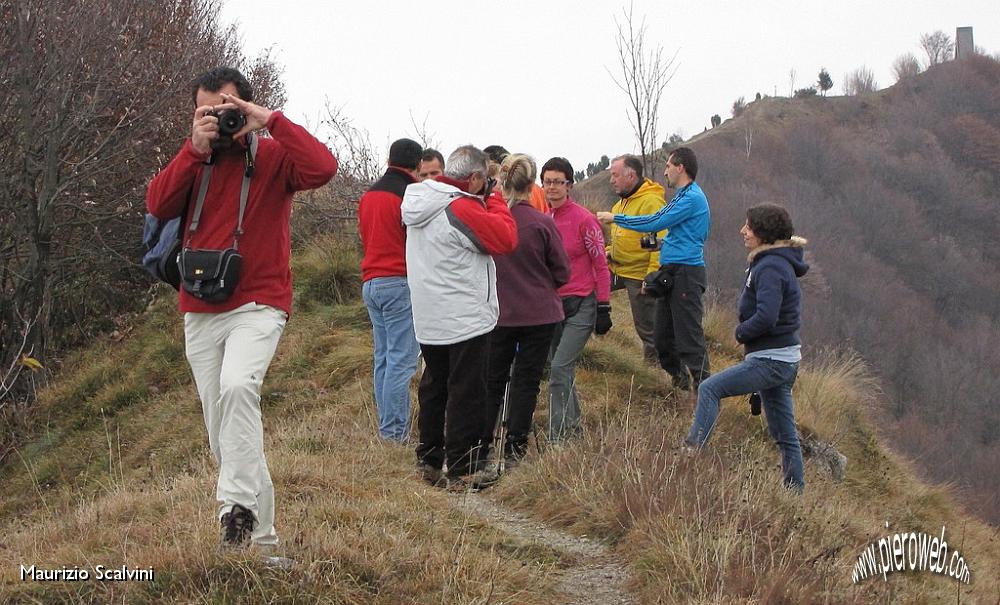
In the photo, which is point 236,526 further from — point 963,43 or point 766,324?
point 963,43

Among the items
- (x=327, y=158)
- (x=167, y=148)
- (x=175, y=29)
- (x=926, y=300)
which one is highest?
(x=175, y=29)

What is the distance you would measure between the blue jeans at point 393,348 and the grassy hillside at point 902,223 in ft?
113

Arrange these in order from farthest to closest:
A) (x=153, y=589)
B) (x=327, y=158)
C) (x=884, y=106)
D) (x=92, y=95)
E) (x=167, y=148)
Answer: (x=884, y=106) < (x=167, y=148) < (x=92, y=95) < (x=327, y=158) < (x=153, y=589)

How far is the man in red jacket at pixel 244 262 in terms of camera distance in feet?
12.5

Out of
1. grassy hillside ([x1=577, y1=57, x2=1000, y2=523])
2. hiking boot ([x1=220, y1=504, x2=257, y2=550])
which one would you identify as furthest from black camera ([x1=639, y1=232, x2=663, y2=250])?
grassy hillside ([x1=577, y1=57, x2=1000, y2=523])

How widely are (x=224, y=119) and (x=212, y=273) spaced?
1.97 feet

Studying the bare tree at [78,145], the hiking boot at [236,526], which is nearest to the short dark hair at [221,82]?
the hiking boot at [236,526]

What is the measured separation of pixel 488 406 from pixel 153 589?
3.18m

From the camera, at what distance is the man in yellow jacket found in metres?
8.38

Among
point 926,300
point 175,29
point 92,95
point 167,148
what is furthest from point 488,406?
point 926,300

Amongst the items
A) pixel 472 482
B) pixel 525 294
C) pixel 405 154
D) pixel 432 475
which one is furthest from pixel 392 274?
pixel 472 482

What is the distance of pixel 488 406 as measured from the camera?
6.63 meters

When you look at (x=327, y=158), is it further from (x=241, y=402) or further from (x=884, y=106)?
(x=884, y=106)

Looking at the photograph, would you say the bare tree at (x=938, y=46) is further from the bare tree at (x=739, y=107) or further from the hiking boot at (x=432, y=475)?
the hiking boot at (x=432, y=475)
